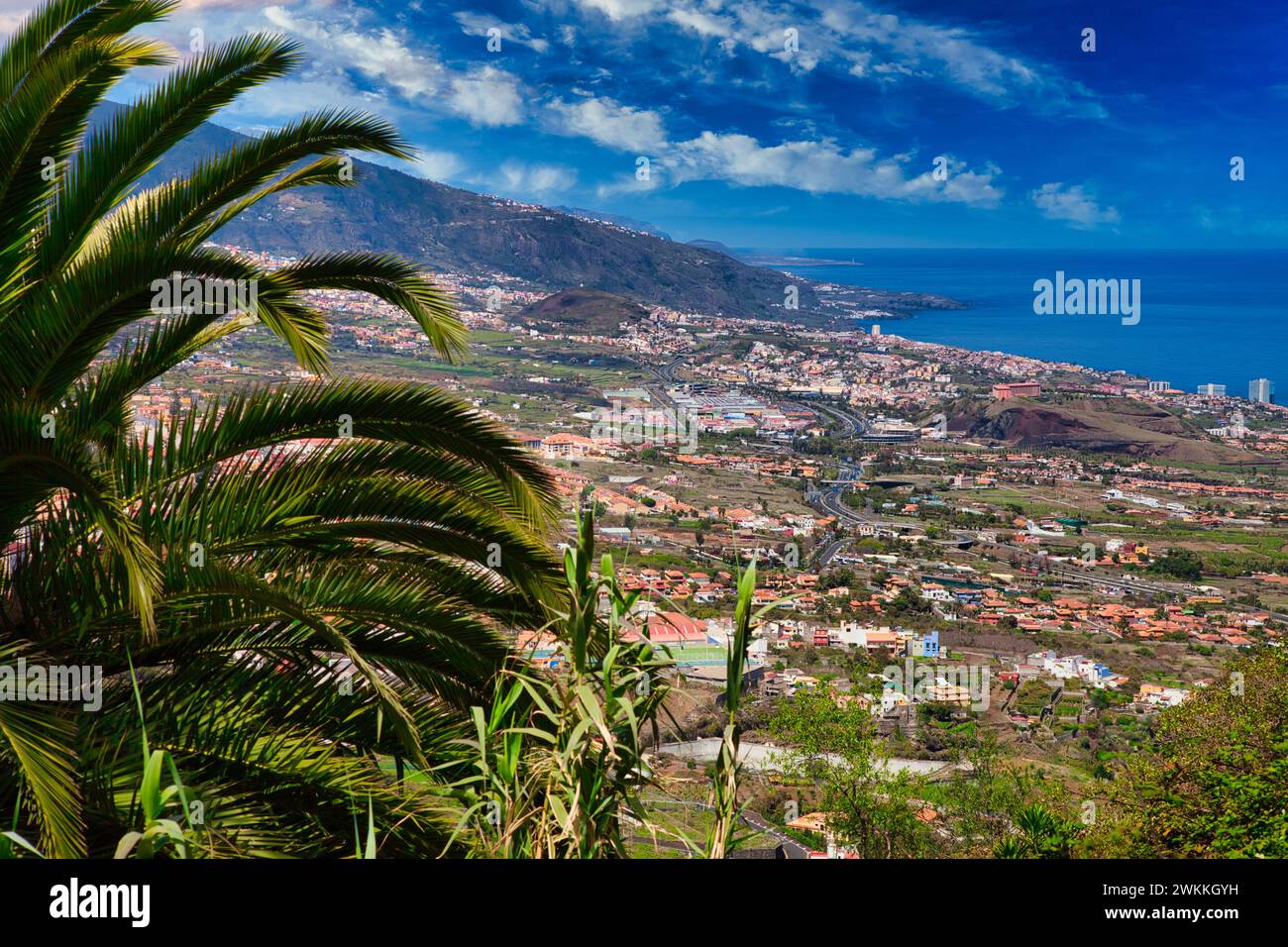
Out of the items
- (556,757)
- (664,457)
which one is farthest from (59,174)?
(664,457)

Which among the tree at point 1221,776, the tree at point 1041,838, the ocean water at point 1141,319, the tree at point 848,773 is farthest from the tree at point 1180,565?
the ocean water at point 1141,319

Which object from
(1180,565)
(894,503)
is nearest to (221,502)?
(1180,565)

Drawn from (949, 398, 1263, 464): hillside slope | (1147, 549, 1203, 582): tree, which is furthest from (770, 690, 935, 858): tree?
(949, 398, 1263, 464): hillside slope

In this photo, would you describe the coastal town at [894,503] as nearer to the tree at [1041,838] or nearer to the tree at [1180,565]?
the tree at [1180,565]

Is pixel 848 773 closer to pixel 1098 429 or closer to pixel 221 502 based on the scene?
pixel 221 502
